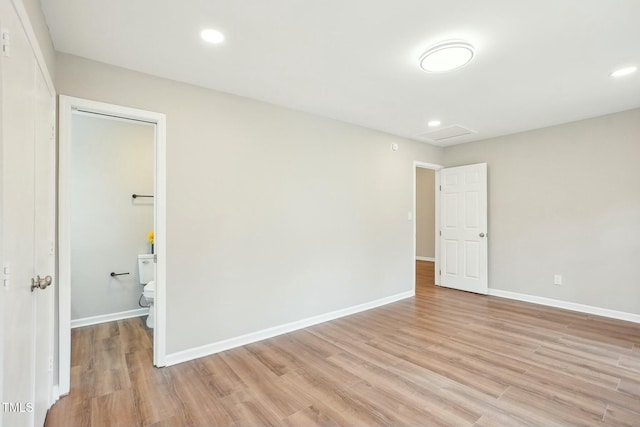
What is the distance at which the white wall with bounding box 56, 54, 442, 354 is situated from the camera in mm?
2672

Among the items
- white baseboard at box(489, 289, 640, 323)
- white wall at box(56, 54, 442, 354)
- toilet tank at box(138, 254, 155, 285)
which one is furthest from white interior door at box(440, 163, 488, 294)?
toilet tank at box(138, 254, 155, 285)

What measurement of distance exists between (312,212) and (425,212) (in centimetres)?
562

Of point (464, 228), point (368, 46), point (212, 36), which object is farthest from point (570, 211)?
point (212, 36)

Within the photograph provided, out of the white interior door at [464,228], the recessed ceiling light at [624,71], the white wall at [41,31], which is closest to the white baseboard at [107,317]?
the white wall at [41,31]

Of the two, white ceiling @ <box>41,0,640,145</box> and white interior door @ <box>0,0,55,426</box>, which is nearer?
white interior door @ <box>0,0,55,426</box>

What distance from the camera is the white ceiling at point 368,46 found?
1839 millimetres

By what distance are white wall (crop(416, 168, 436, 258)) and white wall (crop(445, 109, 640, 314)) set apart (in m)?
3.23

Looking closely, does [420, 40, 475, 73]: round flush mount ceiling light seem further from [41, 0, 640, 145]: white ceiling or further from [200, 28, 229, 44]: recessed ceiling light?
[200, 28, 229, 44]: recessed ceiling light

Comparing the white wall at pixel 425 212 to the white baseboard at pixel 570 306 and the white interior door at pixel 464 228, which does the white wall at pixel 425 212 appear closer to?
the white interior door at pixel 464 228

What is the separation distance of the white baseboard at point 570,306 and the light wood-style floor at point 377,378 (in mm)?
167

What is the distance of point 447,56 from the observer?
2.29 metres

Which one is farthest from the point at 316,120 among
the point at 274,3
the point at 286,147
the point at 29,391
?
the point at 29,391

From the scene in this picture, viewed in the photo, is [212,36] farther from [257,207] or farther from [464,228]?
[464,228]

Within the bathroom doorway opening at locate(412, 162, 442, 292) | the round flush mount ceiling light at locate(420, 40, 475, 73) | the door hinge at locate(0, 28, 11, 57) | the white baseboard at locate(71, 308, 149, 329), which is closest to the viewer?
the door hinge at locate(0, 28, 11, 57)
